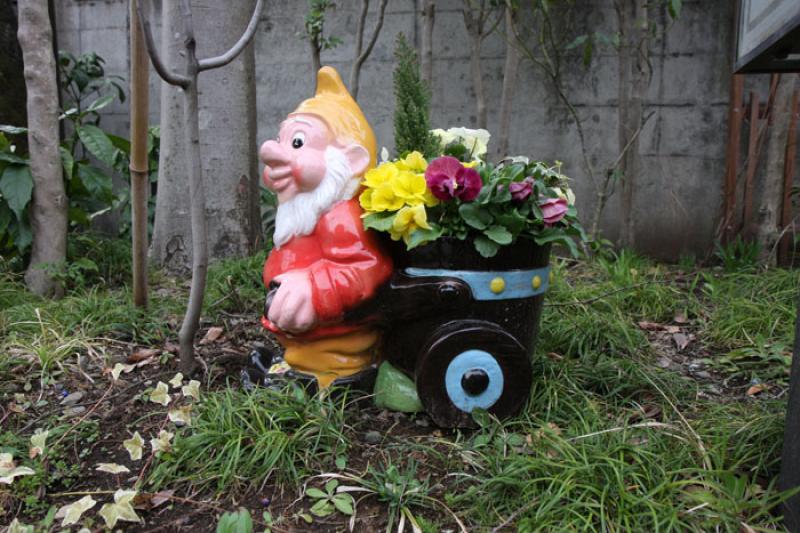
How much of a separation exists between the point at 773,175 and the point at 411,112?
3.17 metres

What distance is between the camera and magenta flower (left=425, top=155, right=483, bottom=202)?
83.7 inches

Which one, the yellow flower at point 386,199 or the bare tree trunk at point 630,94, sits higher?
the bare tree trunk at point 630,94

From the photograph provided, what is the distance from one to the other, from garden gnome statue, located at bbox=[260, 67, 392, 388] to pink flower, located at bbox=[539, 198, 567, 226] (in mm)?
564

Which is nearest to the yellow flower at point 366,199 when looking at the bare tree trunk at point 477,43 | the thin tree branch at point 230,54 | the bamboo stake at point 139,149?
the thin tree branch at point 230,54

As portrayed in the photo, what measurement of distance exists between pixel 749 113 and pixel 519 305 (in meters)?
3.59

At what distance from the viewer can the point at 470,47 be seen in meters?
5.12

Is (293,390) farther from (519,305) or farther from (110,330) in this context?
(110,330)

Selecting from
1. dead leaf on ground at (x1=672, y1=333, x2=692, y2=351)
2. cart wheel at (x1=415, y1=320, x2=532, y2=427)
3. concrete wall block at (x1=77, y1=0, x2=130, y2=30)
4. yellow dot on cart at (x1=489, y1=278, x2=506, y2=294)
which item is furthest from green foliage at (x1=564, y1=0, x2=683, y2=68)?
concrete wall block at (x1=77, y1=0, x2=130, y2=30)

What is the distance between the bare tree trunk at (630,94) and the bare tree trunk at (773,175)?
33.5 inches

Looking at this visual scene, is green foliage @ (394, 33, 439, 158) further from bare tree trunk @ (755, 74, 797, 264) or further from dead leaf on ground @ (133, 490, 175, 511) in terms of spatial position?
bare tree trunk @ (755, 74, 797, 264)

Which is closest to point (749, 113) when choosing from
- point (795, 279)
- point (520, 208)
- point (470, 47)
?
point (795, 279)

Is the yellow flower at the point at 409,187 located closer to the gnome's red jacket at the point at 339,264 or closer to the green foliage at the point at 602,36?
the gnome's red jacket at the point at 339,264

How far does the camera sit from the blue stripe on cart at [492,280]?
7.09 feet

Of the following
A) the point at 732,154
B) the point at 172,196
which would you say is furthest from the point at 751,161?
the point at 172,196
